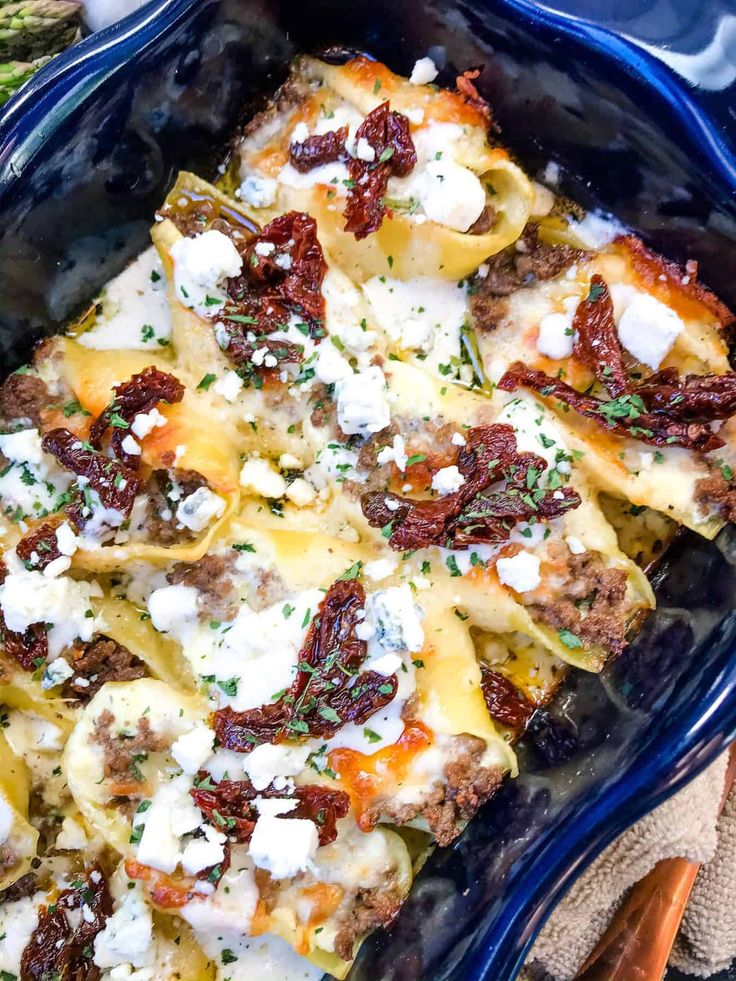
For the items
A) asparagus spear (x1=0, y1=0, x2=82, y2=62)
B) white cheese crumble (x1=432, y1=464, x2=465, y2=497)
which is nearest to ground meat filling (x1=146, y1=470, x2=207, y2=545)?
white cheese crumble (x1=432, y1=464, x2=465, y2=497)

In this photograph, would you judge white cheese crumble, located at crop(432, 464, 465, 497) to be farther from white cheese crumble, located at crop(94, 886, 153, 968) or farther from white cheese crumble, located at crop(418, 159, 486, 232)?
white cheese crumble, located at crop(94, 886, 153, 968)

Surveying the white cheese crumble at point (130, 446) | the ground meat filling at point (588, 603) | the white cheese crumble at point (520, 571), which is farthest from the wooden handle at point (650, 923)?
the white cheese crumble at point (130, 446)

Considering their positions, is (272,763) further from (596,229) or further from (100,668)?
(596,229)

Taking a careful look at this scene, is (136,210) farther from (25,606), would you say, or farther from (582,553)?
(582,553)

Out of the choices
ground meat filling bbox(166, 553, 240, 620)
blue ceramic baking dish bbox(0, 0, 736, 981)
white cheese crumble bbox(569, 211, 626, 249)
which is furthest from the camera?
white cheese crumble bbox(569, 211, 626, 249)

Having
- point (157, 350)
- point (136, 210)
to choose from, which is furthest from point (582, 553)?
point (136, 210)

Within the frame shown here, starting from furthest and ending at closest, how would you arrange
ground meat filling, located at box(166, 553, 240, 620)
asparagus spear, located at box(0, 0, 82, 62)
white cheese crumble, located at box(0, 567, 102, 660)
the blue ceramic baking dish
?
asparagus spear, located at box(0, 0, 82, 62), ground meat filling, located at box(166, 553, 240, 620), white cheese crumble, located at box(0, 567, 102, 660), the blue ceramic baking dish
